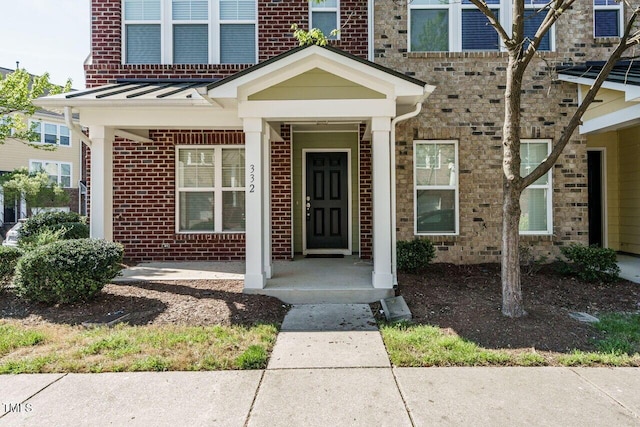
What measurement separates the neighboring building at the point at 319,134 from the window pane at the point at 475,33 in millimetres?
25

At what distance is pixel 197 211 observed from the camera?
8.41 metres

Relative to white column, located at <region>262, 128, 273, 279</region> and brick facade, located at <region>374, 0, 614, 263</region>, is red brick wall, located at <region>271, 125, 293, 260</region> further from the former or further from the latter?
brick facade, located at <region>374, 0, 614, 263</region>

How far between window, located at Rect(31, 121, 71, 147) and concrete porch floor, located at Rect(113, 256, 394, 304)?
60.2ft

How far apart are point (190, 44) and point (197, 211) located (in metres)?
3.40

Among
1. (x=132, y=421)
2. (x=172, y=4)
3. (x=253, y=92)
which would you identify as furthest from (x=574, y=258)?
(x=172, y=4)

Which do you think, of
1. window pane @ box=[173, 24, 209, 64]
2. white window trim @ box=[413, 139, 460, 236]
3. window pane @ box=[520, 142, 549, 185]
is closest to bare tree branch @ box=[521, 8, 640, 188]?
white window trim @ box=[413, 139, 460, 236]

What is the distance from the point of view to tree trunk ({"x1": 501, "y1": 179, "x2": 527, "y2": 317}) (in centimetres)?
476

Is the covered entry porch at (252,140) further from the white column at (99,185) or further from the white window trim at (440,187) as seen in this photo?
the white window trim at (440,187)

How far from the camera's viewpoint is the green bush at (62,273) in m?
5.10

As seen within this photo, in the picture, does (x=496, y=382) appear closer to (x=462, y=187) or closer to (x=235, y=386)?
(x=235, y=386)

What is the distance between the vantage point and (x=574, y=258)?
665 centimetres

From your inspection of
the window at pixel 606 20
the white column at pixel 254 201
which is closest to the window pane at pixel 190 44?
the white column at pixel 254 201

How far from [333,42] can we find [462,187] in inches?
149

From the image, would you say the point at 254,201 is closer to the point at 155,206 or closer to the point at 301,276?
the point at 301,276
